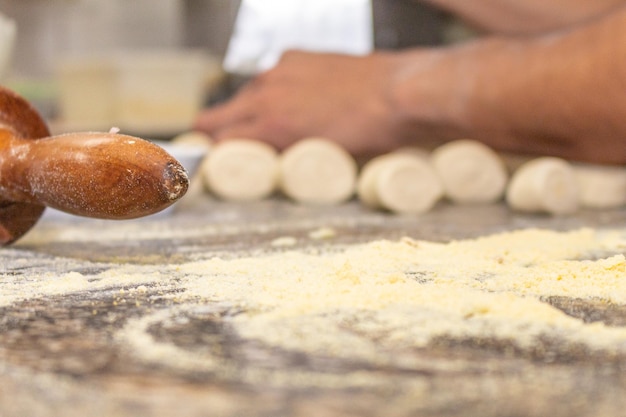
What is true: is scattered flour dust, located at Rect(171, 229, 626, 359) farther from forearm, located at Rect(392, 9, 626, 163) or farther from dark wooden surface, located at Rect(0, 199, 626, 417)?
forearm, located at Rect(392, 9, 626, 163)

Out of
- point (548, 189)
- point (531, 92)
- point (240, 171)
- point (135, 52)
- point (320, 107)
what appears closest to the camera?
point (548, 189)

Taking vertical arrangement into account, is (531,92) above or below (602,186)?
above

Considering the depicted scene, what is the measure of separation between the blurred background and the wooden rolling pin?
1254 millimetres

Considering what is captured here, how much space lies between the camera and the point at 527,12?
4.32ft

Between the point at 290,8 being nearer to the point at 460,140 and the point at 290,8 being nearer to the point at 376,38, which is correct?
the point at 376,38

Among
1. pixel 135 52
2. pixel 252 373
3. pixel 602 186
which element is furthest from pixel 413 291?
pixel 135 52

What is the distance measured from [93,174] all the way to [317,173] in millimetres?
747

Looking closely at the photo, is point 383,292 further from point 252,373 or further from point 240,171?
point 240,171

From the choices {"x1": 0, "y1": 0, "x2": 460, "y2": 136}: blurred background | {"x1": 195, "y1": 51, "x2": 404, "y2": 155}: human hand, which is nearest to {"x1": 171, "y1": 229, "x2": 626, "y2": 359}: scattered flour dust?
{"x1": 195, "y1": 51, "x2": 404, "y2": 155}: human hand

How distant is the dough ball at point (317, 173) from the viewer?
51.9 inches

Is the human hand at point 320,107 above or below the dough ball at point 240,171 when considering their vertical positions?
above

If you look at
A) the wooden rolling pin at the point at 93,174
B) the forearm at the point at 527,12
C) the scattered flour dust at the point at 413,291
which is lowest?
the scattered flour dust at the point at 413,291

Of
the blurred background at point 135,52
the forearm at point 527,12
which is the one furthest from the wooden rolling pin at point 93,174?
the blurred background at point 135,52

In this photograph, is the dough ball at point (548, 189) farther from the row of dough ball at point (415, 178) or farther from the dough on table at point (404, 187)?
the dough on table at point (404, 187)
